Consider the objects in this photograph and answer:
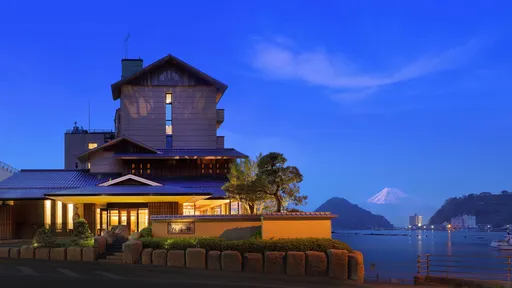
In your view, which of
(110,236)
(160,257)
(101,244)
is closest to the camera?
(160,257)

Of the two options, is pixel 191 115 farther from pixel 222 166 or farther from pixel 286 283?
pixel 286 283

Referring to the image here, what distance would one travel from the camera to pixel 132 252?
25094mm

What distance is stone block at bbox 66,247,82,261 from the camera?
2573 centimetres

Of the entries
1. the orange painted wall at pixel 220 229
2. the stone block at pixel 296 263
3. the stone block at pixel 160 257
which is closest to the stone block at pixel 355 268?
the stone block at pixel 296 263

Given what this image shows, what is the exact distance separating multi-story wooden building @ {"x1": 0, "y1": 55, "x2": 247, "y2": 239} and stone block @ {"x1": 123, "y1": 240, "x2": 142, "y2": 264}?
8469 mm

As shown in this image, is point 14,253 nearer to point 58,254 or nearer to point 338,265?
point 58,254

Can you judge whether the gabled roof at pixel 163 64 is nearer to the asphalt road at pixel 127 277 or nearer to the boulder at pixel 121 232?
the boulder at pixel 121 232

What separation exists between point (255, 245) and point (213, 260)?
6.17ft

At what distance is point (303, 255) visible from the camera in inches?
902

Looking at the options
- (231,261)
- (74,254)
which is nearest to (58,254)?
(74,254)

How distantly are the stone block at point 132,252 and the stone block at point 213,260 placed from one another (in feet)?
11.4

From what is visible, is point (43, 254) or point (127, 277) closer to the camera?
point (127, 277)

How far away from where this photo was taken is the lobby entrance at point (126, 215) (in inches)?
1519

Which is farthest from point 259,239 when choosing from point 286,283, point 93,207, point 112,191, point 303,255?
point 93,207
